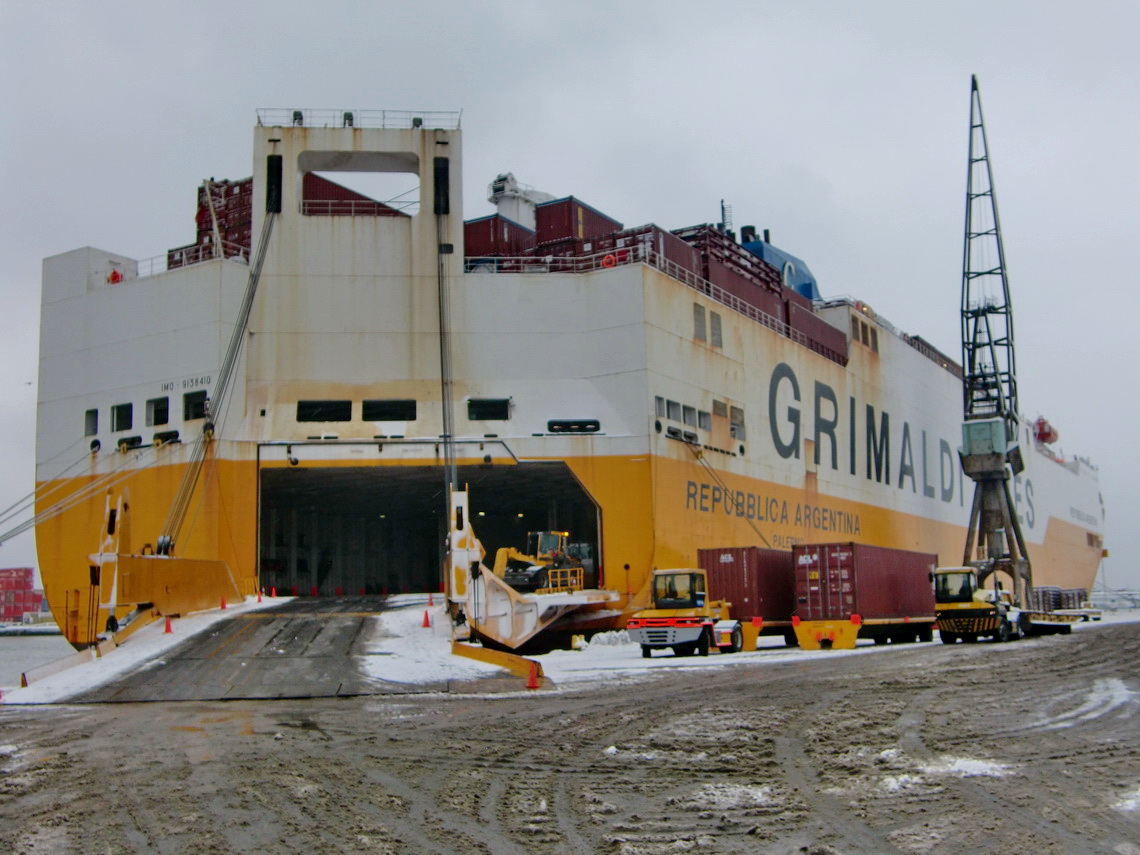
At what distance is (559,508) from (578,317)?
1335 cm

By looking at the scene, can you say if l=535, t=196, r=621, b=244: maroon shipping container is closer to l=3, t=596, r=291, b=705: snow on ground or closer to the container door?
the container door

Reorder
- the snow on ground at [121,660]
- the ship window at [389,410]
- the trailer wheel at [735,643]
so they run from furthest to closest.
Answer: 1. the ship window at [389,410]
2. the trailer wheel at [735,643]
3. the snow on ground at [121,660]

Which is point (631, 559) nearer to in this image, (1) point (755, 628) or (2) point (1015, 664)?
(1) point (755, 628)

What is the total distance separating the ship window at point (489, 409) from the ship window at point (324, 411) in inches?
168

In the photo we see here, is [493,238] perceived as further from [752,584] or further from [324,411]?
[752,584]

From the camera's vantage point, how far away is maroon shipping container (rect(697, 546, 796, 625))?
3528 cm

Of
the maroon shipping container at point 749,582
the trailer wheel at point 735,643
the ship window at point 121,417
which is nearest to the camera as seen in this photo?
the trailer wheel at point 735,643

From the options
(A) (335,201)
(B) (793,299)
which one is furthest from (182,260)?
(B) (793,299)

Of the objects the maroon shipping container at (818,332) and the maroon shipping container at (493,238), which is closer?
the maroon shipping container at (493,238)

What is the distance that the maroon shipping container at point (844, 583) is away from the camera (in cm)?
3403

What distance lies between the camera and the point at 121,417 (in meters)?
39.5

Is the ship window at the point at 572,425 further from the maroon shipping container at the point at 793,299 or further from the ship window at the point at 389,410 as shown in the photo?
the maroon shipping container at the point at 793,299

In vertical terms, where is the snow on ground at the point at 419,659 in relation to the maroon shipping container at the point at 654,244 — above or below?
below

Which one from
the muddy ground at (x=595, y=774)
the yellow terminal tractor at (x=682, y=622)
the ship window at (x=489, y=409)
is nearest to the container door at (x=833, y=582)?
the yellow terminal tractor at (x=682, y=622)
